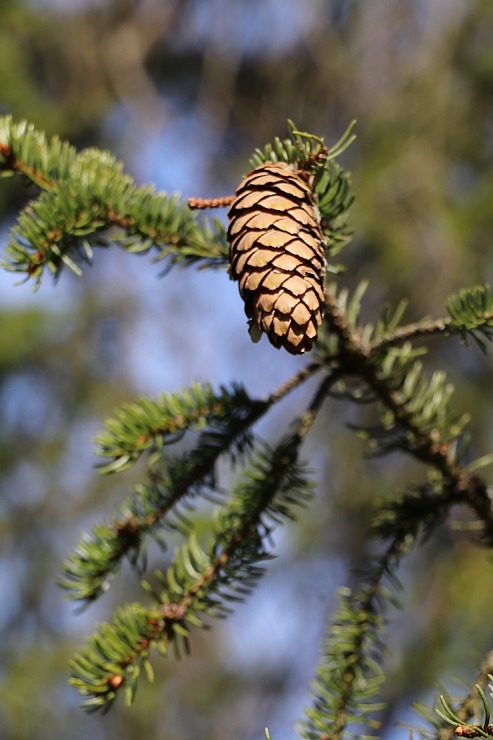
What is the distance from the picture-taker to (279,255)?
0.42 meters

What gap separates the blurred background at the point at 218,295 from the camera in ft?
7.72

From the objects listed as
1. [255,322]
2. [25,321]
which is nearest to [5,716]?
[25,321]

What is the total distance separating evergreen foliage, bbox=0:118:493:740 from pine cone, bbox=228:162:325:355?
1.2 inches

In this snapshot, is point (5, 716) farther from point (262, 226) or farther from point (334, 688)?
point (262, 226)

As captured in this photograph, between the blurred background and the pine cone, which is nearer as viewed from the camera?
the pine cone

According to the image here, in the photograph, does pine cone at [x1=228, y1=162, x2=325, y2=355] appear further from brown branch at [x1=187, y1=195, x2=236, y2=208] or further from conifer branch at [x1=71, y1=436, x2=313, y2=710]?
conifer branch at [x1=71, y1=436, x2=313, y2=710]

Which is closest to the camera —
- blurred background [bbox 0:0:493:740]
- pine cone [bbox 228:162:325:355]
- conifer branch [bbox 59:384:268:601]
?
pine cone [bbox 228:162:325:355]

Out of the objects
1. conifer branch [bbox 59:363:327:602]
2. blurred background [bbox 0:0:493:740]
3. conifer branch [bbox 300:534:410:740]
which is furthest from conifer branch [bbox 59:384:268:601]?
blurred background [bbox 0:0:493:740]

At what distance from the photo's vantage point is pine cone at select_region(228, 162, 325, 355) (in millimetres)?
407

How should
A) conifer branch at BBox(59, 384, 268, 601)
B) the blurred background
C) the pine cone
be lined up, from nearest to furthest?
the pine cone → conifer branch at BBox(59, 384, 268, 601) → the blurred background

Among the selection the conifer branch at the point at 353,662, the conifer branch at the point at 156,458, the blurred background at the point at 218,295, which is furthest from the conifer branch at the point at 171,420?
the blurred background at the point at 218,295

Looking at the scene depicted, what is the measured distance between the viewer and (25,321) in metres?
2.60

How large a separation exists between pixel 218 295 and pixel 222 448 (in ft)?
8.38

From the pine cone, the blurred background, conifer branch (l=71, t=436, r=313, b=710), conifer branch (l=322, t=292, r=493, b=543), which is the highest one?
the blurred background
